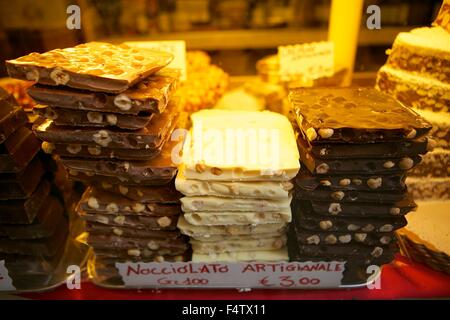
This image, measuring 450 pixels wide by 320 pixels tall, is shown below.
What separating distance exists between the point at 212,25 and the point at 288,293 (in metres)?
1.41

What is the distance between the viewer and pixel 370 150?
0.96 metres

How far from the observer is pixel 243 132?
112 cm

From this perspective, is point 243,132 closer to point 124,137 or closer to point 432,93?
point 124,137

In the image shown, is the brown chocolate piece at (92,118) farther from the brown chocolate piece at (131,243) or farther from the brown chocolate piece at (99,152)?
the brown chocolate piece at (131,243)

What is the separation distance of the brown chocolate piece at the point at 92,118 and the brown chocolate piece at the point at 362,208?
58cm

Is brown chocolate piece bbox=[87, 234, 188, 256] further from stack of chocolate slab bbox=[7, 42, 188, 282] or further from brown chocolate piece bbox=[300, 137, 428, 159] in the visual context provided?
brown chocolate piece bbox=[300, 137, 428, 159]

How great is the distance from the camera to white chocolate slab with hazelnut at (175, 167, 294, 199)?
0.99m

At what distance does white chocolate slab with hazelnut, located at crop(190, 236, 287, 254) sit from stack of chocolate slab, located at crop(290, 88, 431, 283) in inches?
2.8

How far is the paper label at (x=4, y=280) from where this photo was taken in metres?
1.14

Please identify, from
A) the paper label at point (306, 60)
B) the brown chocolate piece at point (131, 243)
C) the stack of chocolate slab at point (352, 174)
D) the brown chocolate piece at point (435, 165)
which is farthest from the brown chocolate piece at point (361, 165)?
the paper label at point (306, 60)

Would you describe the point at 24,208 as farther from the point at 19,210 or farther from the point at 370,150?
the point at 370,150

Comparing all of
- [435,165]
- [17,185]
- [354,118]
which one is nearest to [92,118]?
[17,185]
